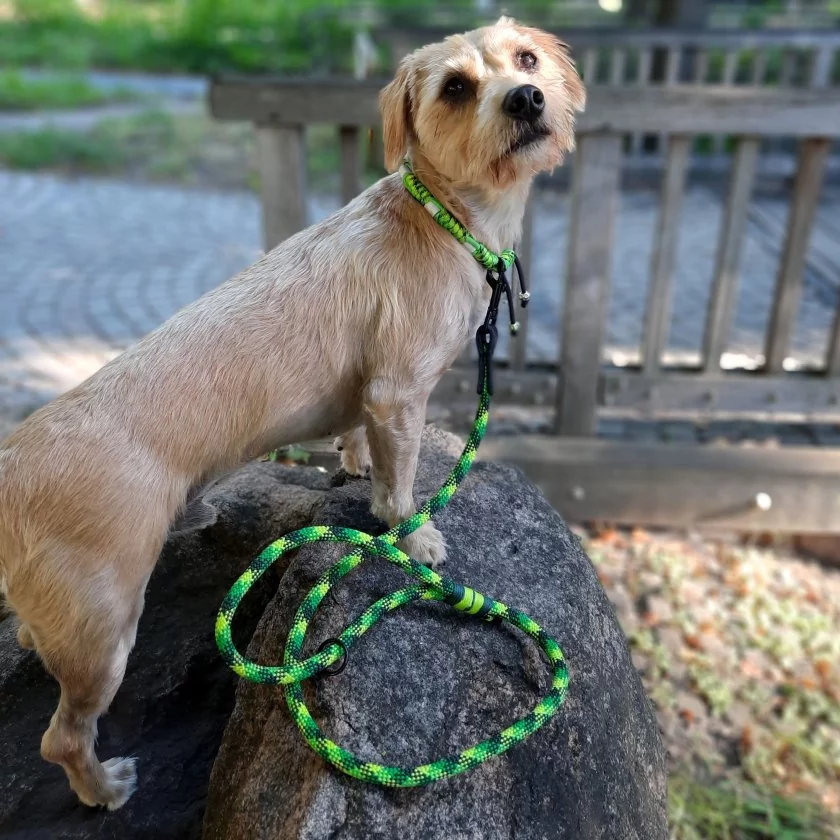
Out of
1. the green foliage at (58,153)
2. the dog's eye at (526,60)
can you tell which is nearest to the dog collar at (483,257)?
the dog's eye at (526,60)

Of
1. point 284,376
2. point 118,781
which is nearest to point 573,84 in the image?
point 284,376

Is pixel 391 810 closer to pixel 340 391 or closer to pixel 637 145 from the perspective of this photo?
pixel 340 391

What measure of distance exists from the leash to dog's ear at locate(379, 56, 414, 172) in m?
Result: 0.08

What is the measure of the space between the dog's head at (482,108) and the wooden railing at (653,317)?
2.19 m

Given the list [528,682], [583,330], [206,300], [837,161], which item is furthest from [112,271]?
[837,161]

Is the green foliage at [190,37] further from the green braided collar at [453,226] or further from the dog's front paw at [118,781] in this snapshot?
the dog's front paw at [118,781]

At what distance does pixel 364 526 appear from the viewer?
99.0 inches

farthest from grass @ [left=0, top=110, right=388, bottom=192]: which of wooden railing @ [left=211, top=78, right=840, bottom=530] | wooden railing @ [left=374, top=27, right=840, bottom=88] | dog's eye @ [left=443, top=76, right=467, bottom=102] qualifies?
dog's eye @ [left=443, top=76, right=467, bottom=102]

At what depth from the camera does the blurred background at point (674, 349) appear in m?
3.91

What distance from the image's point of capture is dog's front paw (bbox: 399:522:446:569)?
236 cm

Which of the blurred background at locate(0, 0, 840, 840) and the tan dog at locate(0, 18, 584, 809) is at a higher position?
the tan dog at locate(0, 18, 584, 809)

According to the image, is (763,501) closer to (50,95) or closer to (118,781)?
(118,781)

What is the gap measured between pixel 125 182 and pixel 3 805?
38.0 ft

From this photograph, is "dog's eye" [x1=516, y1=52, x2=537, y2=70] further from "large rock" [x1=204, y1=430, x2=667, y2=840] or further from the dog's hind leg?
the dog's hind leg
